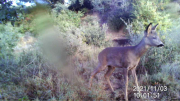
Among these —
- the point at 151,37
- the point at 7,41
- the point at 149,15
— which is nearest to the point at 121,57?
the point at 151,37

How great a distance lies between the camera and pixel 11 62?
18.0 ft

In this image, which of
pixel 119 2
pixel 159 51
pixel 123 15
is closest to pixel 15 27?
pixel 159 51

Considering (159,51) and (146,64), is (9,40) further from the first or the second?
(159,51)

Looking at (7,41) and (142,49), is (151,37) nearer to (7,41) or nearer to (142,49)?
(142,49)

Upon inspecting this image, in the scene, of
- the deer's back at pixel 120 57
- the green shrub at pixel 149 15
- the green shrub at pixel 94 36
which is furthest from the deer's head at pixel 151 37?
the green shrub at pixel 149 15

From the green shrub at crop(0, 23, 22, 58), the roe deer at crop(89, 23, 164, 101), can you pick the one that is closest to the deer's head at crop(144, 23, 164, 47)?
the roe deer at crop(89, 23, 164, 101)

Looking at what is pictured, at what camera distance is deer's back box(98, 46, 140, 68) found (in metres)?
3.47

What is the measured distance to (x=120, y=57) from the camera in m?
3.64

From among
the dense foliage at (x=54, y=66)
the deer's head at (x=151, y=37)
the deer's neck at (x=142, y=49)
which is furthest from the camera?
the dense foliage at (x=54, y=66)

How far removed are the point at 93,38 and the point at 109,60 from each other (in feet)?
14.6

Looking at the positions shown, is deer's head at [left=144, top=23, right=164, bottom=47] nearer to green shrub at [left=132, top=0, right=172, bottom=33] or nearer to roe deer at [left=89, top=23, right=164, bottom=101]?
roe deer at [left=89, top=23, right=164, bottom=101]

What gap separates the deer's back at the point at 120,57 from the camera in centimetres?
347

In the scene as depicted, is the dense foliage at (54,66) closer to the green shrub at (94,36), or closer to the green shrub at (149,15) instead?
the green shrub at (94,36)

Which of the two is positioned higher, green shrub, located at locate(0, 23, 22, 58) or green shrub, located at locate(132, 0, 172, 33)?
green shrub, located at locate(132, 0, 172, 33)
